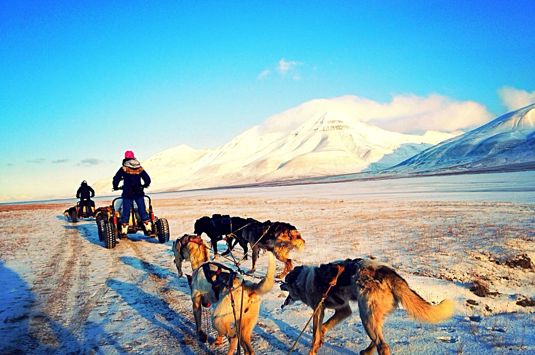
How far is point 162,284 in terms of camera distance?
7.07 meters

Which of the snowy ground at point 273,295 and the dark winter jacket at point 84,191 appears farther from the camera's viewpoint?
the dark winter jacket at point 84,191

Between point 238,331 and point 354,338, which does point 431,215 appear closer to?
point 354,338

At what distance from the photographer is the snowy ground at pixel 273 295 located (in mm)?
4539

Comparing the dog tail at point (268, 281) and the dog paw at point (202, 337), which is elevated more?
the dog tail at point (268, 281)

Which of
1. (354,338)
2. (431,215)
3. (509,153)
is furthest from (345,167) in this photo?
(354,338)

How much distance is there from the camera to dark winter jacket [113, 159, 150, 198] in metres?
10.4

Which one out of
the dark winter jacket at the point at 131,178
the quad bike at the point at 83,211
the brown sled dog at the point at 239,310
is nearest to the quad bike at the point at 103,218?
the dark winter jacket at the point at 131,178

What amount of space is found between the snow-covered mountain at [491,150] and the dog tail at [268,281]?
385 ft

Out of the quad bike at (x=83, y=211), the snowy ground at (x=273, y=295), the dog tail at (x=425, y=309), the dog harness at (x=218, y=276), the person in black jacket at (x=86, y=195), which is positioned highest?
the person in black jacket at (x=86, y=195)

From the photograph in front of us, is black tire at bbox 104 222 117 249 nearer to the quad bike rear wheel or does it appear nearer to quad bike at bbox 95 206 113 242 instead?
quad bike at bbox 95 206 113 242

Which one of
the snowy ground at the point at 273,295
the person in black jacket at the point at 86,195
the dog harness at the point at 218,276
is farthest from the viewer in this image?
the person in black jacket at the point at 86,195

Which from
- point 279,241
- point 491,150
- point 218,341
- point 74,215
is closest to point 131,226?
point 279,241

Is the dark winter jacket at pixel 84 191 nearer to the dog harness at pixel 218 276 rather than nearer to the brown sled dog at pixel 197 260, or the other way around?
the brown sled dog at pixel 197 260

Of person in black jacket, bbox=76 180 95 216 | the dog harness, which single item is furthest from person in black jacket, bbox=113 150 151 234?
person in black jacket, bbox=76 180 95 216
